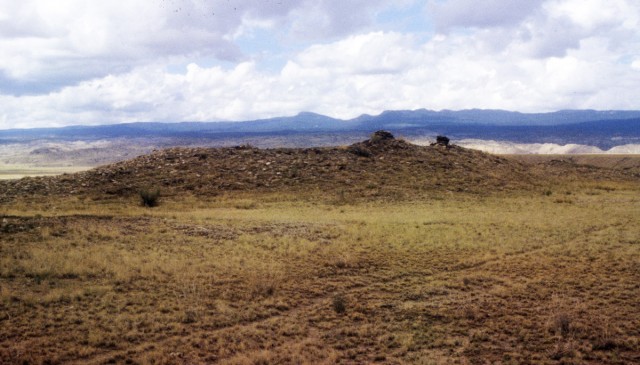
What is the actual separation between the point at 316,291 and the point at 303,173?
29062 mm

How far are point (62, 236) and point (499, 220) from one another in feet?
82.0

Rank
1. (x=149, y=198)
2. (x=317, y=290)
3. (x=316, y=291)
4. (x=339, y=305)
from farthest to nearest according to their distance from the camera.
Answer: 1. (x=149, y=198)
2. (x=317, y=290)
3. (x=316, y=291)
4. (x=339, y=305)

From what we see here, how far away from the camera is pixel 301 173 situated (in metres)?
44.4

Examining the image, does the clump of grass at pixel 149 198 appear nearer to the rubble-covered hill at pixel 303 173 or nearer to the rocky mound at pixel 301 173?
the rubble-covered hill at pixel 303 173

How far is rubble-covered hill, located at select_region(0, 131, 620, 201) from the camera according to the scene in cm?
3941

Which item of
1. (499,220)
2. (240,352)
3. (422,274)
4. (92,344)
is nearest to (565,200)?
(499,220)

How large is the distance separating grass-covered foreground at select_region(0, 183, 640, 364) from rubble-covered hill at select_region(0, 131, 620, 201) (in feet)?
43.0

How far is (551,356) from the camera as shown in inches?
442

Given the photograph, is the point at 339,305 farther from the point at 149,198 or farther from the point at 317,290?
the point at 149,198

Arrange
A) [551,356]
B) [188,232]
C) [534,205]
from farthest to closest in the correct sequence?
[534,205]
[188,232]
[551,356]

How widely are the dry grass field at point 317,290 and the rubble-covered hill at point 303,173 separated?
12354mm

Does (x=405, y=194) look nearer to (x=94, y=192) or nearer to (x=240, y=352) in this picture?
(x=94, y=192)

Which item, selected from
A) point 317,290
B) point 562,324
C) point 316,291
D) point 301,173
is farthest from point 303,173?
point 562,324

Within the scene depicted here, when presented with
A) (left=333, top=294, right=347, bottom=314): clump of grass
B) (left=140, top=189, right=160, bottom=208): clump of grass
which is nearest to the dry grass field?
(left=333, top=294, right=347, bottom=314): clump of grass
